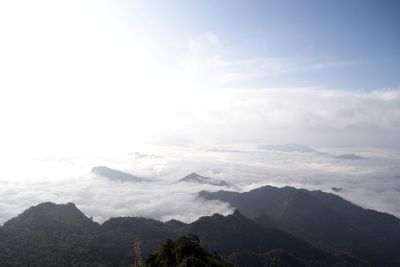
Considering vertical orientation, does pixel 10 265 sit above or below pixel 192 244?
below

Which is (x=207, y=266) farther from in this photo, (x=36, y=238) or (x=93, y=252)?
(x=36, y=238)

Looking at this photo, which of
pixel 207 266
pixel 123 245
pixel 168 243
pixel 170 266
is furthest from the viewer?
pixel 123 245

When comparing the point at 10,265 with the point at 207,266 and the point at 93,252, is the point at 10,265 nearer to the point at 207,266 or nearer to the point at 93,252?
the point at 93,252

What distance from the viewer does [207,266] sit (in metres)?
84.2

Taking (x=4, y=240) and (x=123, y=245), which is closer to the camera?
(x=4, y=240)

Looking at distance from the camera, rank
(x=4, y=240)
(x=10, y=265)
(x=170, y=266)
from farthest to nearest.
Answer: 1. (x=4, y=240)
2. (x=10, y=265)
3. (x=170, y=266)

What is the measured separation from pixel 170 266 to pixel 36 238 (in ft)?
350

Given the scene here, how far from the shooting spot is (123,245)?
635ft

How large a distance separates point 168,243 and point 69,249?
3244 inches

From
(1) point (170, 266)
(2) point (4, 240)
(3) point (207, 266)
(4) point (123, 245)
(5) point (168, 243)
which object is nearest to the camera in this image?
(3) point (207, 266)

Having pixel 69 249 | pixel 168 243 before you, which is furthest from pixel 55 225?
pixel 168 243

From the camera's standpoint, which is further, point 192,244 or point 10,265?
point 10,265

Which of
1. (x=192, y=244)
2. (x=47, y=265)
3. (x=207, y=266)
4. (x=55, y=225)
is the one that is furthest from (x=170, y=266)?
(x=55, y=225)

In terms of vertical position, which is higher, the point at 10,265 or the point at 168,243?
the point at 168,243
